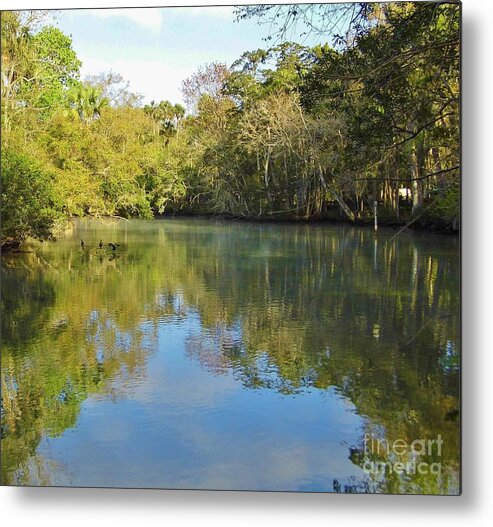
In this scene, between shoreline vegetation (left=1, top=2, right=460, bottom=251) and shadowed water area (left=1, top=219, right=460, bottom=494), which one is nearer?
shadowed water area (left=1, top=219, right=460, bottom=494)

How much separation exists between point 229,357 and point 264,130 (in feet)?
5.44

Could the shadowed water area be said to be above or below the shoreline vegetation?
below

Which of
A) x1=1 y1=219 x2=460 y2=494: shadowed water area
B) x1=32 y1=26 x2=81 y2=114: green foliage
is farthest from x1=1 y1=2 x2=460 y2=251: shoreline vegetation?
x1=1 y1=219 x2=460 y2=494: shadowed water area

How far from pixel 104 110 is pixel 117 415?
2.12 m

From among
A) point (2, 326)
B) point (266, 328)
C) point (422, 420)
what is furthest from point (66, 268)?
point (422, 420)

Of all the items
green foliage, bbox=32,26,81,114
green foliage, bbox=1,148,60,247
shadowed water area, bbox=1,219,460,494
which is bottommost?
shadowed water area, bbox=1,219,460,494

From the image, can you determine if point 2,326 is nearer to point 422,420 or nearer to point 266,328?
point 266,328

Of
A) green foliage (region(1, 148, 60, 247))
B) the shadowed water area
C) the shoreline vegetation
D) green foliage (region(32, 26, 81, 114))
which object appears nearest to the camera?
the shadowed water area

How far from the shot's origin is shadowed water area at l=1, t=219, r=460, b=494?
13.1ft

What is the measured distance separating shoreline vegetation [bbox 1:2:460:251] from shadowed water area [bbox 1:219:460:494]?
24 cm

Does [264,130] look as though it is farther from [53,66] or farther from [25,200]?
[25,200]

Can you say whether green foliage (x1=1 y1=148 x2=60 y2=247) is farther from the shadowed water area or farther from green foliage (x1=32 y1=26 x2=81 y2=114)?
green foliage (x1=32 y1=26 x2=81 y2=114)

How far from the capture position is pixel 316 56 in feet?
15.3

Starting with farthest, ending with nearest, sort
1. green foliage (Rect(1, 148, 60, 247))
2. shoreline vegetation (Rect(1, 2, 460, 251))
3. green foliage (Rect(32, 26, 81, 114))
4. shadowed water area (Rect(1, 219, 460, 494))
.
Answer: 1. green foliage (Rect(1, 148, 60, 247))
2. green foliage (Rect(32, 26, 81, 114))
3. shoreline vegetation (Rect(1, 2, 460, 251))
4. shadowed water area (Rect(1, 219, 460, 494))
